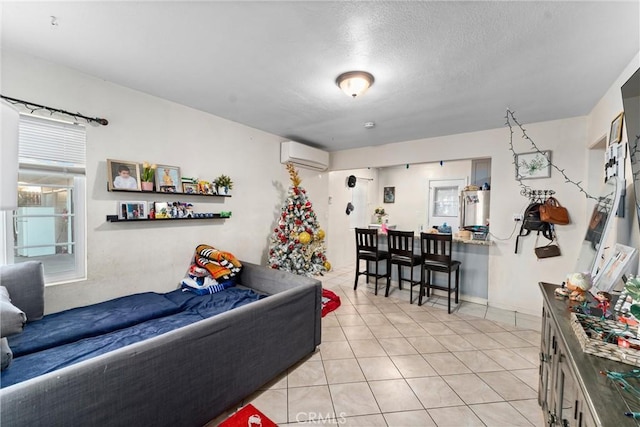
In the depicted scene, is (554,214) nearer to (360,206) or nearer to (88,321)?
(360,206)

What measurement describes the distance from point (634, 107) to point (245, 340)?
267 cm

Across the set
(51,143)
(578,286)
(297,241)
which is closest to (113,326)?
(51,143)

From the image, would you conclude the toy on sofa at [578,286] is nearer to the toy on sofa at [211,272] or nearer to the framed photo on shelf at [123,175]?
the toy on sofa at [211,272]

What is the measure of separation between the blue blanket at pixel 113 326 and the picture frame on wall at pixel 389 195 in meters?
5.14

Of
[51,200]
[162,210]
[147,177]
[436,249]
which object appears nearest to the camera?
[51,200]

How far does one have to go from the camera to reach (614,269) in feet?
4.74

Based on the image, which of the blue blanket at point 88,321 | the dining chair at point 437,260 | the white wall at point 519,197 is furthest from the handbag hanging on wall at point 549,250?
the blue blanket at point 88,321

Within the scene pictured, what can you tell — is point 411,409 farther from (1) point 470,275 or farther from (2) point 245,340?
(1) point 470,275

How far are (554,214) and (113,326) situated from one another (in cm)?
450

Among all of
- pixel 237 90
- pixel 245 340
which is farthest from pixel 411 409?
Answer: pixel 237 90

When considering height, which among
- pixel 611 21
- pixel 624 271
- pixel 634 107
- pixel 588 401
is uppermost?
pixel 611 21

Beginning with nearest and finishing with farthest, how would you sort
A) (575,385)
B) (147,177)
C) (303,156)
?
(575,385) → (147,177) → (303,156)

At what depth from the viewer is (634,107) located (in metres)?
1.44

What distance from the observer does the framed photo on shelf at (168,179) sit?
278 centimetres
